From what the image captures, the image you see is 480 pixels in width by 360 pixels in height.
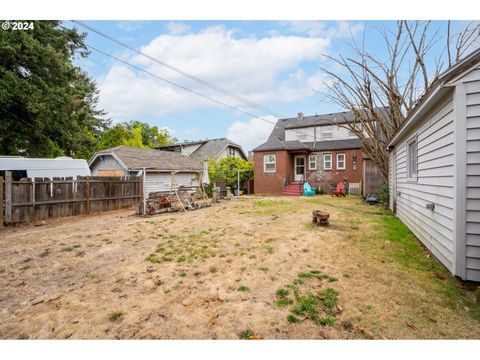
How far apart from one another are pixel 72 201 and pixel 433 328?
11.7m

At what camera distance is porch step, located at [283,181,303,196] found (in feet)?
65.3

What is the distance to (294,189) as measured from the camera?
2028 cm

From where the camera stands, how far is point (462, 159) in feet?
11.8

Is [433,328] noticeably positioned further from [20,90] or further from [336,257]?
[20,90]

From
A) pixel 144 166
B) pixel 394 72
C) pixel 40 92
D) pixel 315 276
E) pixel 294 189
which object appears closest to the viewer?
pixel 315 276

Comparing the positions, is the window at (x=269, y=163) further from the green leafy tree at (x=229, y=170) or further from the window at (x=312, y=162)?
the window at (x=312, y=162)

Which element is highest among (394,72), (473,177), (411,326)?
(394,72)

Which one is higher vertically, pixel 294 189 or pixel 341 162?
pixel 341 162

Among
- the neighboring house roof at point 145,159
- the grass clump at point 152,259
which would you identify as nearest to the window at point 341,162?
the neighboring house roof at point 145,159

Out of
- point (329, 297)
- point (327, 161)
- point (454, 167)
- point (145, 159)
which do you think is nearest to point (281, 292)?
point (329, 297)

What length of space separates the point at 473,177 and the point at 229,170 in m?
18.8

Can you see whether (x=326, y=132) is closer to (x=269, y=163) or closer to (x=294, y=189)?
(x=269, y=163)

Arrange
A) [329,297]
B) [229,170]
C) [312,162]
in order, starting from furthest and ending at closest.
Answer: [229,170] < [312,162] < [329,297]

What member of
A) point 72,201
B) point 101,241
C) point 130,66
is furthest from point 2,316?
point 130,66
